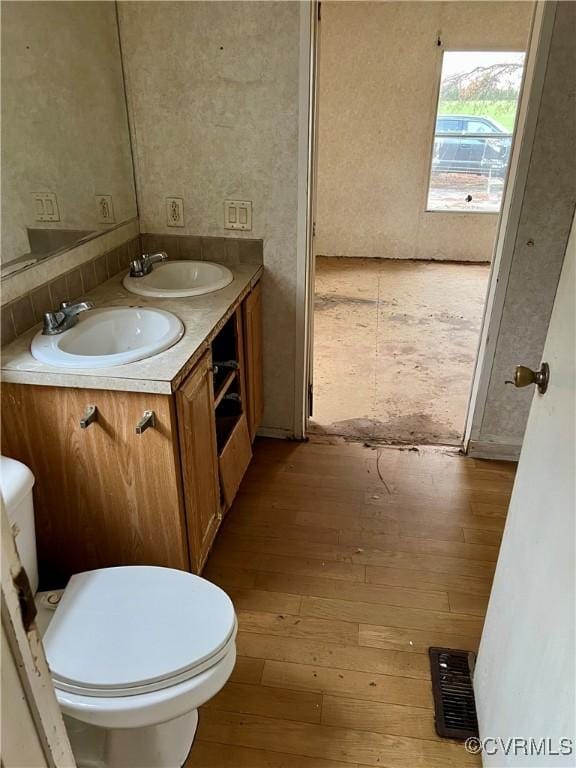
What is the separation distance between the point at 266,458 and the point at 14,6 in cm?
187

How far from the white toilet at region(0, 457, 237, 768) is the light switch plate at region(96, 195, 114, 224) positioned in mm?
1162

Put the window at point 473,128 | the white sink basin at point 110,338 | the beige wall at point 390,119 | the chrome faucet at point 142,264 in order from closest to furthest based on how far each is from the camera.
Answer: the white sink basin at point 110,338
the chrome faucet at point 142,264
the beige wall at point 390,119
the window at point 473,128

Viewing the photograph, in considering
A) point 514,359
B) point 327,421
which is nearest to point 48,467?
point 327,421

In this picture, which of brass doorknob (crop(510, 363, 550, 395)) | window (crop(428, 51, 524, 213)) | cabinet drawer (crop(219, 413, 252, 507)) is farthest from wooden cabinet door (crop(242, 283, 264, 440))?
window (crop(428, 51, 524, 213))

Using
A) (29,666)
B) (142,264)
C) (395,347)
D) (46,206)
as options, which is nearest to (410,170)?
(395,347)

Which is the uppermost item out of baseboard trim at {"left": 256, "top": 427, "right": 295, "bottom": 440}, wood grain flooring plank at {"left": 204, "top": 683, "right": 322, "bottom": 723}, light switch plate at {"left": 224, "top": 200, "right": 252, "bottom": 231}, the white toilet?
light switch plate at {"left": 224, "top": 200, "right": 252, "bottom": 231}

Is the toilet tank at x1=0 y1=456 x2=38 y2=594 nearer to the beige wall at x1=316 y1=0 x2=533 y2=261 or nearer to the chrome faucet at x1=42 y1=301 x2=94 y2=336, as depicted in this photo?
the chrome faucet at x1=42 y1=301 x2=94 y2=336

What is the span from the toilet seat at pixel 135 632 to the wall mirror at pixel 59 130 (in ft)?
3.05

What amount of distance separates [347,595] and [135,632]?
0.87 metres

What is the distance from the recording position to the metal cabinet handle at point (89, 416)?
144 cm

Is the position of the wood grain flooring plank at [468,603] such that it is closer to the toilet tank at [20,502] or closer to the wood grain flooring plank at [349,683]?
the wood grain flooring plank at [349,683]

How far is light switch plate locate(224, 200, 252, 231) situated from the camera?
229cm

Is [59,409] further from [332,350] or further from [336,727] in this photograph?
[332,350]

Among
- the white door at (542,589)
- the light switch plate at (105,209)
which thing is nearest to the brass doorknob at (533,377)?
the white door at (542,589)
